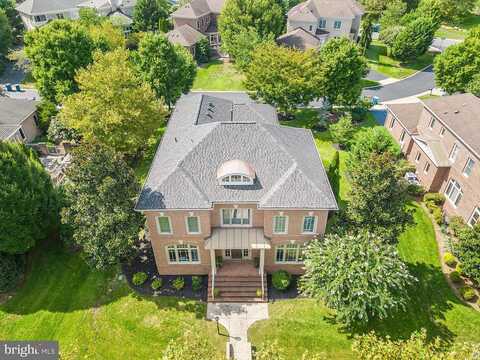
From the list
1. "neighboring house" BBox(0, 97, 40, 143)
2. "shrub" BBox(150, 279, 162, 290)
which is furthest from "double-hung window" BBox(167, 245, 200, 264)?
"neighboring house" BBox(0, 97, 40, 143)

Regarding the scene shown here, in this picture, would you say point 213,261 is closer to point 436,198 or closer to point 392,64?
point 436,198

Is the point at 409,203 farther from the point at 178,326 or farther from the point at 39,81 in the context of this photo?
the point at 39,81

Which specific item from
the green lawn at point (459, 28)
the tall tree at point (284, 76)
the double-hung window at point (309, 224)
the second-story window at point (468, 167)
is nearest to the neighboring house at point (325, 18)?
the tall tree at point (284, 76)

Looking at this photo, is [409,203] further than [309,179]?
Yes

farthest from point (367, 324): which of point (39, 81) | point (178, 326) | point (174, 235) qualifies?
point (39, 81)

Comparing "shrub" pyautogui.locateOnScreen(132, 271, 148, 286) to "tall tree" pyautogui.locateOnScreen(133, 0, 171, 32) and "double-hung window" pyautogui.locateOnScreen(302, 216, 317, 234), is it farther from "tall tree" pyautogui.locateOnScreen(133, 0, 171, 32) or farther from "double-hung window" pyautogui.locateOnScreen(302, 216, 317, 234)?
"tall tree" pyautogui.locateOnScreen(133, 0, 171, 32)

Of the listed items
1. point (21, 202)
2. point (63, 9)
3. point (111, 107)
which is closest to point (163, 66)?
point (111, 107)
